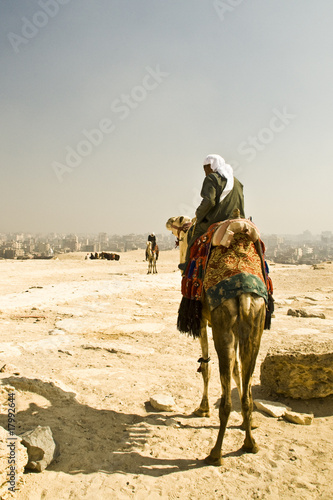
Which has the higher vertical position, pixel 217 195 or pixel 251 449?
pixel 217 195

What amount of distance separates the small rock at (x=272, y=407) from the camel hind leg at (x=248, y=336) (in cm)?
87

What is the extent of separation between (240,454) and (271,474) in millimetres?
348

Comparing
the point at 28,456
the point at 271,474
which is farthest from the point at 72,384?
the point at 271,474

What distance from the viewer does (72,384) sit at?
15.3 feet

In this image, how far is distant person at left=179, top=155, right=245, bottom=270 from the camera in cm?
390

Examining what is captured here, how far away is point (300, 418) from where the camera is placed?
3885mm

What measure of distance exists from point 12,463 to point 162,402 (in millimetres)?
1900

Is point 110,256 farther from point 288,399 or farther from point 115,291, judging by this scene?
→ point 288,399

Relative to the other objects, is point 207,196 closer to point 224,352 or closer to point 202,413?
point 224,352

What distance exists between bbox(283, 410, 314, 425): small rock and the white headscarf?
2.47 meters

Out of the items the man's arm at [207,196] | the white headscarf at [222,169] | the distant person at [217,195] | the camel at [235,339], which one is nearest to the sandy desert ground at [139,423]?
the camel at [235,339]

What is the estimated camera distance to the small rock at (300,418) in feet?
12.7

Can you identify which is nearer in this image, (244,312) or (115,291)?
(244,312)

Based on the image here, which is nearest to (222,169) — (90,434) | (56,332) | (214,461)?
(214,461)
